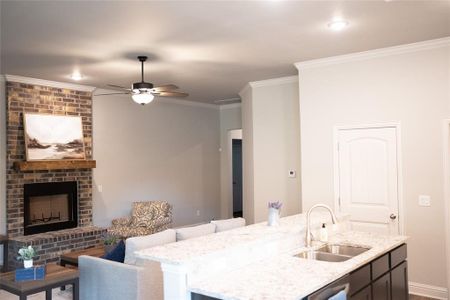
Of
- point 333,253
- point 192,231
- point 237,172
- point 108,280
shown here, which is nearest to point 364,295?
point 333,253

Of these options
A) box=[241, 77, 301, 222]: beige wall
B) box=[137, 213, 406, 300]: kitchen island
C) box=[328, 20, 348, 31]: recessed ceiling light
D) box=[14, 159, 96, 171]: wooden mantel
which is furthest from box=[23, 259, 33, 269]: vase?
box=[241, 77, 301, 222]: beige wall

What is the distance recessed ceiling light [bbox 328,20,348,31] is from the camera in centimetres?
381

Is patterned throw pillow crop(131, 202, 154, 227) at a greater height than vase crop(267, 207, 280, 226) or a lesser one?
lesser

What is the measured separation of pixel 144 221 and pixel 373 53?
4.58 meters

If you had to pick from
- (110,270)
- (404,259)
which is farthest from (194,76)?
(404,259)

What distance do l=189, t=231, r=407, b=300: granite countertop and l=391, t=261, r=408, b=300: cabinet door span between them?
396mm

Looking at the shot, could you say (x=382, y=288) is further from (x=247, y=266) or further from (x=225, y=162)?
(x=225, y=162)

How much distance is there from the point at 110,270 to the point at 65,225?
3.66 m

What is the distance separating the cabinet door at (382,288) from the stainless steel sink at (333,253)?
0.25 meters

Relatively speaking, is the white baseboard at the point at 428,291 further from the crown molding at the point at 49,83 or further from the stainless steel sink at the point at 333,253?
the crown molding at the point at 49,83

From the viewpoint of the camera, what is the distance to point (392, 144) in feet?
15.6

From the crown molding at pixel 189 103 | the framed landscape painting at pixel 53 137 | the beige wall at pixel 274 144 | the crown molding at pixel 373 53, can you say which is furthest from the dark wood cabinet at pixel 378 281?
the crown molding at pixel 189 103

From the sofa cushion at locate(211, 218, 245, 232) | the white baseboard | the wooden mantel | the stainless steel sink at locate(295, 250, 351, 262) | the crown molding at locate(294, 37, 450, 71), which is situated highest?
the crown molding at locate(294, 37, 450, 71)

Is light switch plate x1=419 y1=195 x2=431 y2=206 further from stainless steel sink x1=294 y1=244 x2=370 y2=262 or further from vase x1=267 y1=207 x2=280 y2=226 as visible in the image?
vase x1=267 y1=207 x2=280 y2=226
